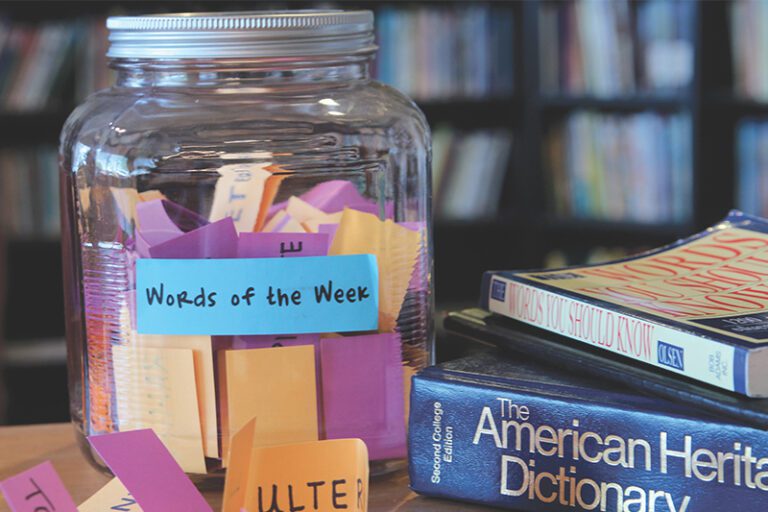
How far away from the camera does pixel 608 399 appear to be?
0.52 meters

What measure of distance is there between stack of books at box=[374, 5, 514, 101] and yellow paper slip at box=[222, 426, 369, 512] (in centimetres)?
233

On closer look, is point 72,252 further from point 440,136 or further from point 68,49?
point 440,136

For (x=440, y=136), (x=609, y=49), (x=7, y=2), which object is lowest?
(x=440, y=136)

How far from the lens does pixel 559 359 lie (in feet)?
1.87

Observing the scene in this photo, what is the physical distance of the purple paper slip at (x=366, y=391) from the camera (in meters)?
0.57

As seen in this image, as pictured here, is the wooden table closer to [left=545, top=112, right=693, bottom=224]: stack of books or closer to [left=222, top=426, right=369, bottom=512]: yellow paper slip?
[left=222, top=426, right=369, bottom=512]: yellow paper slip

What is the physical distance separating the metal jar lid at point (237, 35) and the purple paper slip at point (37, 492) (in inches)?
8.8

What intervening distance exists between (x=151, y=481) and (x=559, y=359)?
0.22m

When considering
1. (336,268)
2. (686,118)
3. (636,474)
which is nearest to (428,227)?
(336,268)

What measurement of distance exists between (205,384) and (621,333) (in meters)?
0.21

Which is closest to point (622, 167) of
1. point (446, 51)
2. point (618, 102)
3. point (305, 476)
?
point (618, 102)

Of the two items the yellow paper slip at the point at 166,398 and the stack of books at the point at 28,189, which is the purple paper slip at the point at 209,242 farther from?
the stack of books at the point at 28,189

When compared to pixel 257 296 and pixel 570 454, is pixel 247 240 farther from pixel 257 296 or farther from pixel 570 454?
pixel 570 454

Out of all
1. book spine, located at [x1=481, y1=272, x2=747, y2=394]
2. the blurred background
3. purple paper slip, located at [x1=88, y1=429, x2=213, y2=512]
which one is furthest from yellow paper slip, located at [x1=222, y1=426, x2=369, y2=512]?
the blurred background
